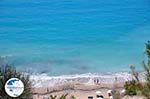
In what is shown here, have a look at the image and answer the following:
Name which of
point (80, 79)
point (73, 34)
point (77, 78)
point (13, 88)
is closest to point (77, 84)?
point (80, 79)

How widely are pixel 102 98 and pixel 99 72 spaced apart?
136 inches

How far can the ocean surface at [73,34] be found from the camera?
37.9ft

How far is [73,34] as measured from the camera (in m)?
14.7

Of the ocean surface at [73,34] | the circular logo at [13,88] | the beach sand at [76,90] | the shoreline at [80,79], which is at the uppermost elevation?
the ocean surface at [73,34]

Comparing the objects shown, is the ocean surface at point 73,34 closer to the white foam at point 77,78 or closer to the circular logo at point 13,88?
the white foam at point 77,78

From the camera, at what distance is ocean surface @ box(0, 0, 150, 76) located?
454 inches

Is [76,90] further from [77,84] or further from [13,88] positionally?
[13,88]

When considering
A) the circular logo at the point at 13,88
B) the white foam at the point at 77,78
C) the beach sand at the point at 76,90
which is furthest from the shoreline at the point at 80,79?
the circular logo at the point at 13,88

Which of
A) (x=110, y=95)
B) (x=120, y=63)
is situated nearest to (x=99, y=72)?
(x=120, y=63)

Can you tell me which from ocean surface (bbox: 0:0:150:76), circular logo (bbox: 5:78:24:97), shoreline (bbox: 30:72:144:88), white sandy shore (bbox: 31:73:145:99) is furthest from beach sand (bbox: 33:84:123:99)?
circular logo (bbox: 5:78:24:97)

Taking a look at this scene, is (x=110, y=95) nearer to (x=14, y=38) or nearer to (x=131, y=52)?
(x=131, y=52)

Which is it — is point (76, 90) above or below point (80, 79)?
below

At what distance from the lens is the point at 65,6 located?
57.7 ft

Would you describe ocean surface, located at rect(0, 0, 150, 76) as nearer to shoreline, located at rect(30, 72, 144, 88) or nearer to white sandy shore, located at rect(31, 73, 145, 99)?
shoreline, located at rect(30, 72, 144, 88)
